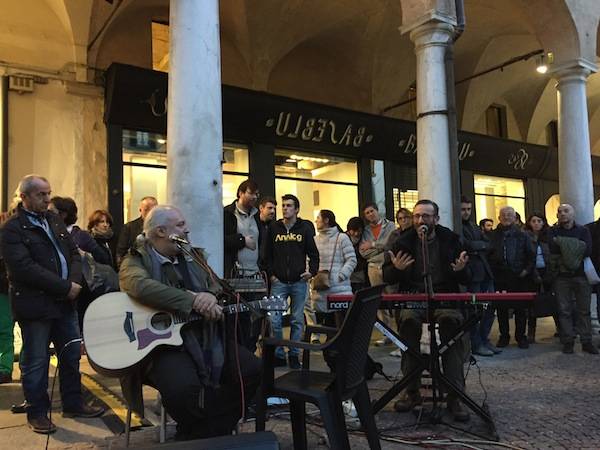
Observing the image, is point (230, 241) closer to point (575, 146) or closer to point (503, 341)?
point (503, 341)

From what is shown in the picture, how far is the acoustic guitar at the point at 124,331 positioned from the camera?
3.01 metres

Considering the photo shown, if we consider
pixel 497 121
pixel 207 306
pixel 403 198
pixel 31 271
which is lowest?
pixel 207 306

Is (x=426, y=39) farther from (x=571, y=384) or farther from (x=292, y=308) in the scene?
(x=571, y=384)

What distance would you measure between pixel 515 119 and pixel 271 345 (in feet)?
53.7

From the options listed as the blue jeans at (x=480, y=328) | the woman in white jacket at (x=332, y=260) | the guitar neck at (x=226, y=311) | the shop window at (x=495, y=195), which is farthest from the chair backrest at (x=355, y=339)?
the shop window at (x=495, y=195)

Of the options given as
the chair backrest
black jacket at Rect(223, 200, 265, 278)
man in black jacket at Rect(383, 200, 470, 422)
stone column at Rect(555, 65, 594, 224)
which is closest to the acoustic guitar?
the chair backrest

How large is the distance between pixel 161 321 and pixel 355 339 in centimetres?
111

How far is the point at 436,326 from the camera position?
14.4 feet

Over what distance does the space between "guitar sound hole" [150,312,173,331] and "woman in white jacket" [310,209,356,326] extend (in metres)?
3.34

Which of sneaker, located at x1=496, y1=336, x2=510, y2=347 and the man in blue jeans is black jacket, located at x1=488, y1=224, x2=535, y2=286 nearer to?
sneaker, located at x1=496, y1=336, x2=510, y2=347

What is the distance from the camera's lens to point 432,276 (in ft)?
14.8

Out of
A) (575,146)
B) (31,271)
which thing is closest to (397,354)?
(31,271)

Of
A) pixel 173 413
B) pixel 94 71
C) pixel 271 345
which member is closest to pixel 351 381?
pixel 271 345

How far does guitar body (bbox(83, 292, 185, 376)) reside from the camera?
301 cm
